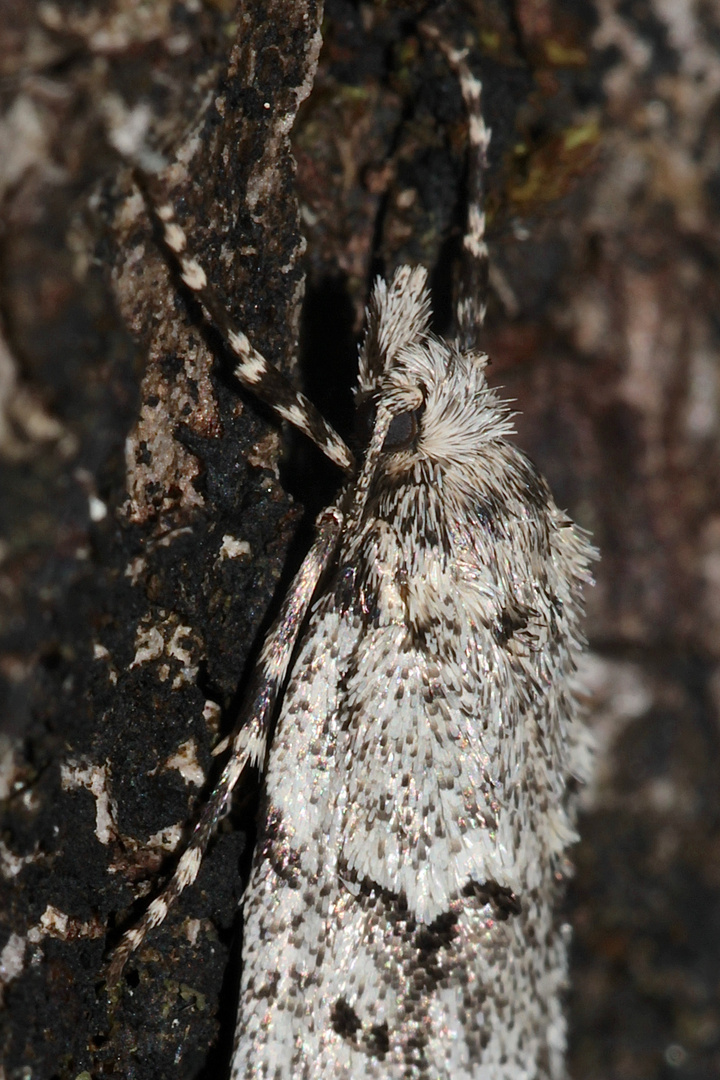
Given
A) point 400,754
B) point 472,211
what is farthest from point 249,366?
point 472,211

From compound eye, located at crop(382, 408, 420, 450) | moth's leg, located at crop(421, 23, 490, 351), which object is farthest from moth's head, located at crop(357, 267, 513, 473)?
moth's leg, located at crop(421, 23, 490, 351)

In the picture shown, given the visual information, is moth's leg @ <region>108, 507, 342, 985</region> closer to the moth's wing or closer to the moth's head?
the moth's wing

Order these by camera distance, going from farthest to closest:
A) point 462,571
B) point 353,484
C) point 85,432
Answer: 1. point 353,484
2. point 462,571
3. point 85,432

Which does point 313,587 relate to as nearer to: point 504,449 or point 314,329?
point 504,449

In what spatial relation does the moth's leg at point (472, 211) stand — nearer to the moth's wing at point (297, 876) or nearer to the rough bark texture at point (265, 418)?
the rough bark texture at point (265, 418)

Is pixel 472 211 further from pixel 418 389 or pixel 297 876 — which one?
pixel 297 876

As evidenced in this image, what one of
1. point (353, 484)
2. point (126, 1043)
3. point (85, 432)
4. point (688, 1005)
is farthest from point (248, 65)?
point (688, 1005)
